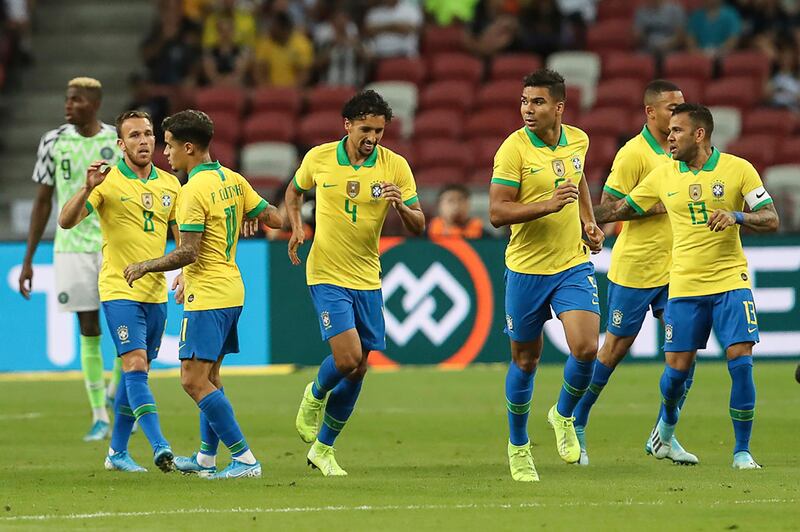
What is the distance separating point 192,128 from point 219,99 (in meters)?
12.7

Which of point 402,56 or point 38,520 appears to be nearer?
point 38,520

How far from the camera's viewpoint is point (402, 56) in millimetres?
22734

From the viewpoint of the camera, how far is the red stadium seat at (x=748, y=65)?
72.6 feet

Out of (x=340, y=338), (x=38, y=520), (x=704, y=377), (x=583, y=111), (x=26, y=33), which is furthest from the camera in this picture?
(x=26, y=33)

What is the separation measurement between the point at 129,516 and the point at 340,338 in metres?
2.13

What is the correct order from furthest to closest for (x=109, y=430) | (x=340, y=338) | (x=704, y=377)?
1. (x=704, y=377)
2. (x=109, y=430)
3. (x=340, y=338)

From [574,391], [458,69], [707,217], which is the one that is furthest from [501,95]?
[574,391]

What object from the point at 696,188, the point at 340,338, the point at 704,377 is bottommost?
the point at 704,377

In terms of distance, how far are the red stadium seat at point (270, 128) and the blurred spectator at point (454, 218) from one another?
15.8ft

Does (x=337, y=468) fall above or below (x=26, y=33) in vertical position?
below

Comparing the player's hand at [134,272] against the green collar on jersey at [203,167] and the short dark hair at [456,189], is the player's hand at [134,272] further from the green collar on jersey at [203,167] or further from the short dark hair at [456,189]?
the short dark hair at [456,189]

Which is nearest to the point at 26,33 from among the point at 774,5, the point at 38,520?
the point at 774,5

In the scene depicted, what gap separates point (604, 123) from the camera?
21.1 m

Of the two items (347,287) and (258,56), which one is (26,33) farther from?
(347,287)
